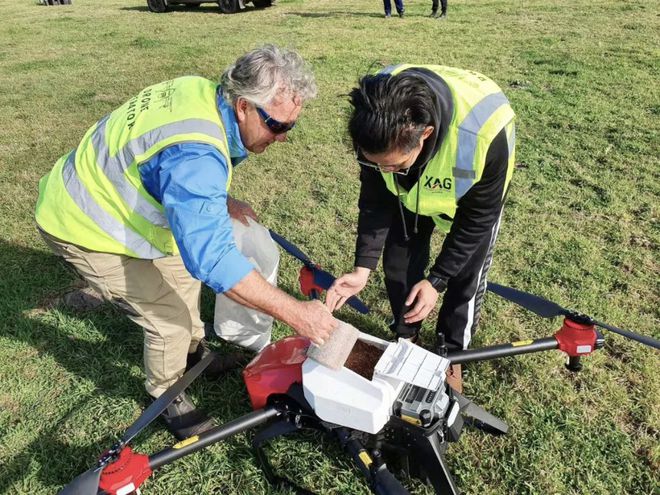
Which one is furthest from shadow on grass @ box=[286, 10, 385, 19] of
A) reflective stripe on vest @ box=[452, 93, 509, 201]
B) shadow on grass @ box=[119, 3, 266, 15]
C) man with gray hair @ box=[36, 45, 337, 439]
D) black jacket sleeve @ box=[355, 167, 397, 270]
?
man with gray hair @ box=[36, 45, 337, 439]

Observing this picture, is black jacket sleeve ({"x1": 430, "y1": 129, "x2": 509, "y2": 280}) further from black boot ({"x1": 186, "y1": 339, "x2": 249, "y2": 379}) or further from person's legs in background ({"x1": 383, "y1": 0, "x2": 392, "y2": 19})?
person's legs in background ({"x1": 383, "y1": 0, "x2": 392, "y2": 19})

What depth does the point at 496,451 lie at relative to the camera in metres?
2.88

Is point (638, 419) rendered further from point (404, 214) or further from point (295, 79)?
point (295, 79)

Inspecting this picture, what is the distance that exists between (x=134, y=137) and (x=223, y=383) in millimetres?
1821

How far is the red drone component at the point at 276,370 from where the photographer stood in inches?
98.7

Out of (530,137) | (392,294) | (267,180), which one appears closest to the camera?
(392,294)

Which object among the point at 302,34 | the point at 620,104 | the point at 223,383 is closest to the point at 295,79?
the point at 223,383

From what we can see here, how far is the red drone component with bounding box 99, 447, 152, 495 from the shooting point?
2.01m

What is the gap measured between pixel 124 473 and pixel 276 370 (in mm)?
795

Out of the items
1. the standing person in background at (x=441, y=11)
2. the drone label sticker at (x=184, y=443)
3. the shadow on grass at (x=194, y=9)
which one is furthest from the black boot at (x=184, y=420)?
the shadow on grass at (x=194, y=9)

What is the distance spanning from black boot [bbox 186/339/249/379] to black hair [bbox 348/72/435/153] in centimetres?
204

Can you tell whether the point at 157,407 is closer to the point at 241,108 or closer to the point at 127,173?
the point at 127,173

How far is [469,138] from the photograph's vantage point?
7.52 feet

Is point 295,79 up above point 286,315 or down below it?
above
